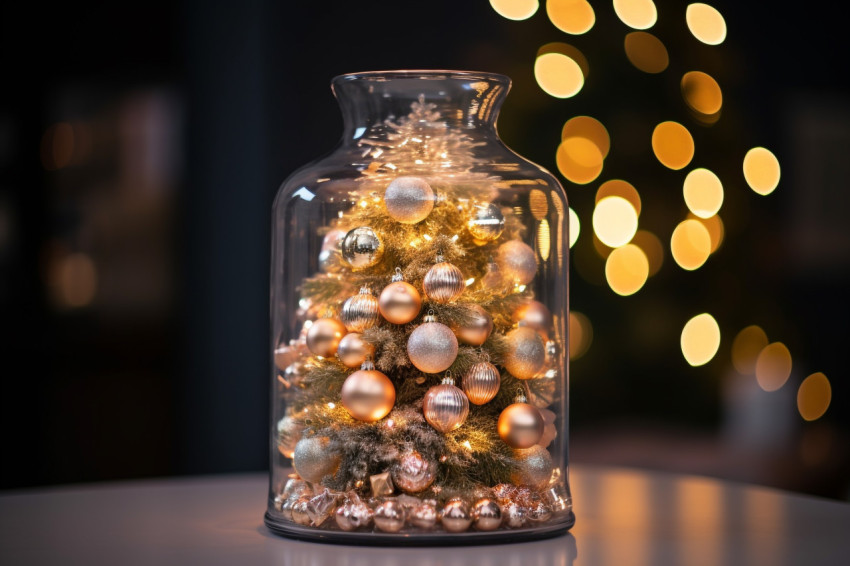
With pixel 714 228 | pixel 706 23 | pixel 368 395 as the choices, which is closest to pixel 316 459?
pixel 368 395

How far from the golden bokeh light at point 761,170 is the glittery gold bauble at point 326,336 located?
218 centimetres

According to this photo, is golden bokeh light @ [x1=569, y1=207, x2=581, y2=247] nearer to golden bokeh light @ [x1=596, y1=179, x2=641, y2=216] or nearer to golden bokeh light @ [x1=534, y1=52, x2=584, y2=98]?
golden bokeh light @ [x1=596, y1=179, x2=641, y2=216]

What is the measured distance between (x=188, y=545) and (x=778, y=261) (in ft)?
8.16

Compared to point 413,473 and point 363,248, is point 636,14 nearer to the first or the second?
point 363,248

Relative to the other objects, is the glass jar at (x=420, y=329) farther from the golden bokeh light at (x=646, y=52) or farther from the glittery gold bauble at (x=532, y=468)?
the golden bokeh light at (x=646, y=52)

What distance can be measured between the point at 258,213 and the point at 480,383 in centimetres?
182

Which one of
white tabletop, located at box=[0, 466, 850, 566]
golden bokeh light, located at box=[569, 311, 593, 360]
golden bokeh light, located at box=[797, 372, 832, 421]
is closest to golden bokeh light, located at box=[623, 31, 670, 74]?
golden bokeh light, located at box=[569, 311, 593, 360]

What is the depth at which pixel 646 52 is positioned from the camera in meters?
2.84

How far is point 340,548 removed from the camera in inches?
36.4

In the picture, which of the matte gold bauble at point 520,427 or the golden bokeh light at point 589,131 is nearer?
the matte gold bauble at point 520,427

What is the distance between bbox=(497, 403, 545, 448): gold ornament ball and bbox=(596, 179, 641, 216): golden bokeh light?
1.94 meters

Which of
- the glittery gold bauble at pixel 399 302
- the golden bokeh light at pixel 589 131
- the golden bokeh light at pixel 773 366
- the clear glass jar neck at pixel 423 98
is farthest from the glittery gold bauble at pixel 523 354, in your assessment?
the golden bokeh light at pixel 773 366

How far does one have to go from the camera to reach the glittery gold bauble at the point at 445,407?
954 millimetres

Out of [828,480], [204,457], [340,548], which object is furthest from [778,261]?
[340,548]
